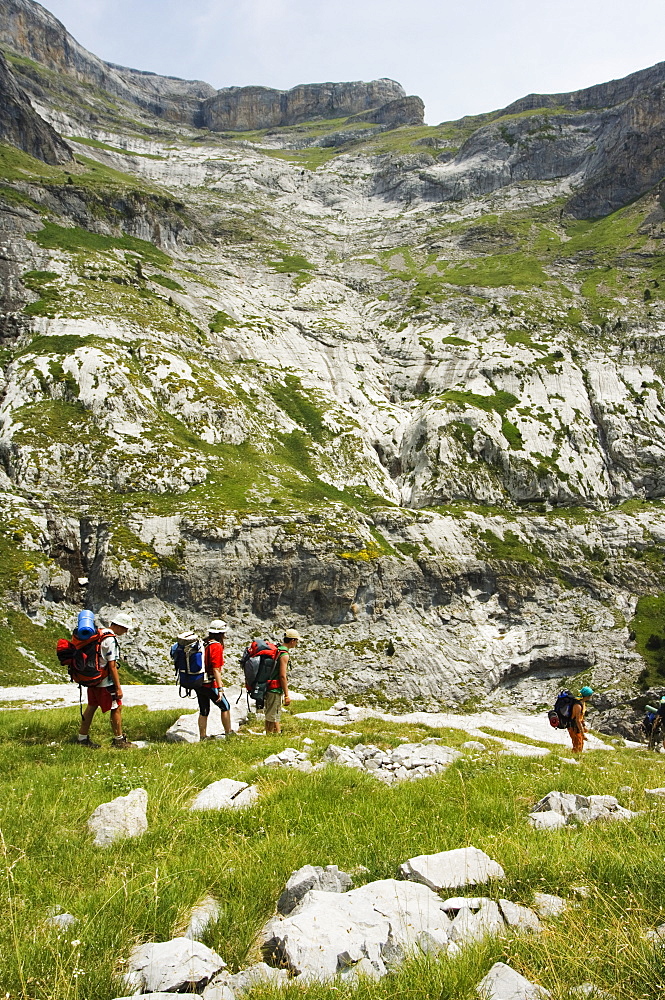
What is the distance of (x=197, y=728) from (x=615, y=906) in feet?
39.6

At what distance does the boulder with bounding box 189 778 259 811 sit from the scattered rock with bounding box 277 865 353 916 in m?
2.56

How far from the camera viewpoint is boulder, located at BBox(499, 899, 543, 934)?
3785 mm

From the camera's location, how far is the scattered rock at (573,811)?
21.9ft

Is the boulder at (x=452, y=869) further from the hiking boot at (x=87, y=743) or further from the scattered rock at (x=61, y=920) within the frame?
the hiking boot at (x=87, y=743)

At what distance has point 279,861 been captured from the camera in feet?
16.7

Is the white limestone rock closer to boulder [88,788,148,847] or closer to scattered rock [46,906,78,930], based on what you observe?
boulder [88,788,148,847]

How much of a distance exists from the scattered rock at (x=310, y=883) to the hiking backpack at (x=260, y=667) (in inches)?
400

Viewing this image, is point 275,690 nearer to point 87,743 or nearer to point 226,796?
point 87,743

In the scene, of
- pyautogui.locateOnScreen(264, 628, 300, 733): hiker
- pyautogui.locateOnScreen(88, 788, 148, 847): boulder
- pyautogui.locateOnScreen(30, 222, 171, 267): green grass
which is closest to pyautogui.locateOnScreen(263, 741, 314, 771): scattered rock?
pyautogui.locateOnScreen(264, 628, 300, 733): hiker

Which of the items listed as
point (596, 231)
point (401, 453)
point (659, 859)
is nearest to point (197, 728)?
point (659, 859)

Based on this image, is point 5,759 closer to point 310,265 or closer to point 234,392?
point 234,392

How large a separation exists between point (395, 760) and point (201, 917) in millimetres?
8847

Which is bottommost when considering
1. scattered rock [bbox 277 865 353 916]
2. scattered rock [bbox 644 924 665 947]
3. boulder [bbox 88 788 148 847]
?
boulder [bbox 88 788 148 847]

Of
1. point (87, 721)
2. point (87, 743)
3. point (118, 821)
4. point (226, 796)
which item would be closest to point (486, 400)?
point (87, 721)
